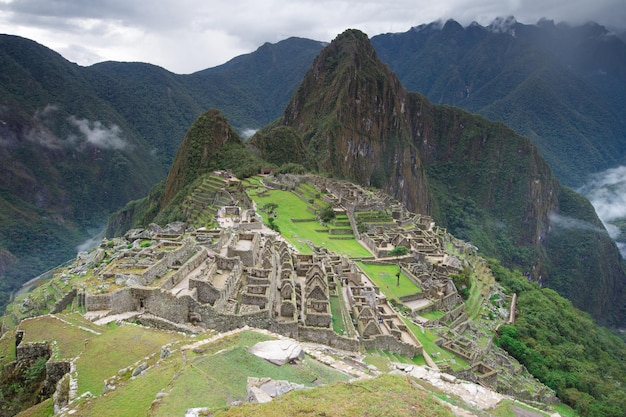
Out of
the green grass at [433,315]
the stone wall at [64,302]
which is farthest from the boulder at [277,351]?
the green grass at [433,315]

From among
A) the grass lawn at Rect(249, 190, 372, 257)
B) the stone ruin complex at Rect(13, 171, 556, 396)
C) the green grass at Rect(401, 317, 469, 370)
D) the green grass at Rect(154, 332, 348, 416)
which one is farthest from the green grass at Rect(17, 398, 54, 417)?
the grass lawn at Rect(249, 190, 372, 257)

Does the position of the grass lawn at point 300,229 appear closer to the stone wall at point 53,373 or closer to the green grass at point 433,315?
the green grass at point 433,315

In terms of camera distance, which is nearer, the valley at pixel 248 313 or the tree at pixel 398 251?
the valley at pixel 248 313

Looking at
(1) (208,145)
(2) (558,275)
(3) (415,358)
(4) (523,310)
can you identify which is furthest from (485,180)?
(3) (415,358)

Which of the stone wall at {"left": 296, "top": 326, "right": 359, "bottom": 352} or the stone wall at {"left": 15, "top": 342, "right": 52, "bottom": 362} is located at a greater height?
the stone wall at {"left": 15, "top": 342, "right": 52, "bottom": 362}

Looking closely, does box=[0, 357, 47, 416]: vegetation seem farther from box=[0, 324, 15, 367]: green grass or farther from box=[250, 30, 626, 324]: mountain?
box=[250, 30, 626, 324]: mountain

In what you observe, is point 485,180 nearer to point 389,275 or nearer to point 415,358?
point 389,275

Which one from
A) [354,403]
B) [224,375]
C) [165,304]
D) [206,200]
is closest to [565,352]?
[165,304]
